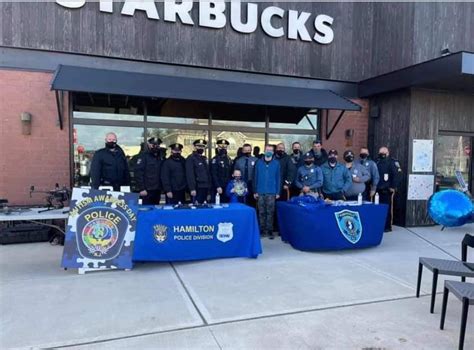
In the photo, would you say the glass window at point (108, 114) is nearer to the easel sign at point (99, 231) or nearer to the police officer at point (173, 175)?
the police officer at point (173, 175)

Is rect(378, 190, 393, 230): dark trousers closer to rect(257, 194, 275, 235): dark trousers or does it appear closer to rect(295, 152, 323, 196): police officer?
rect(295, 152, 323, 196): police officer

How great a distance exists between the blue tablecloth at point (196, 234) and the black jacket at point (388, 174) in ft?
12.3

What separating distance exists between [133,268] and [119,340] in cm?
203

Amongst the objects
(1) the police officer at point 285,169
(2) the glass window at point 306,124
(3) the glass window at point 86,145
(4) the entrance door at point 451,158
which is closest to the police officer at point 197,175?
(1) the police officer at point 285,169

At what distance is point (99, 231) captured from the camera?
4.90 m

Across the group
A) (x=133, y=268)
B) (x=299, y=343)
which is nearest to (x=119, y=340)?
(x=299, y=343)

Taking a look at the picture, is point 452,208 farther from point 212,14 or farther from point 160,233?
point 212,14

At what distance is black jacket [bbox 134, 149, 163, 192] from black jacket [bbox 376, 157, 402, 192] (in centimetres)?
474

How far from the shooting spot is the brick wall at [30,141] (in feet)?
23.5

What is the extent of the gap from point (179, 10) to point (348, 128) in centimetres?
506

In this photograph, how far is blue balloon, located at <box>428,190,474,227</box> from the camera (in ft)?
17.4

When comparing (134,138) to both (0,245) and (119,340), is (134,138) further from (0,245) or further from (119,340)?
(119,340)

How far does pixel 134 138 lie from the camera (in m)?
8.07

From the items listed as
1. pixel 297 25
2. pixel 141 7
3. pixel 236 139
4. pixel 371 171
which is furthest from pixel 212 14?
pixel 371 171
